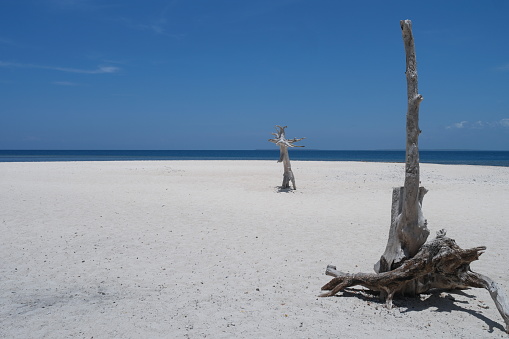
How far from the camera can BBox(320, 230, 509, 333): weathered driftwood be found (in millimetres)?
5332

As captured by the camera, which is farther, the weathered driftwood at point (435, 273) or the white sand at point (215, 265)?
the weathered driftwood at point (435, 273)

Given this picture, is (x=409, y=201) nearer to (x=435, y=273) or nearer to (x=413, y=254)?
(x=413, y=254)

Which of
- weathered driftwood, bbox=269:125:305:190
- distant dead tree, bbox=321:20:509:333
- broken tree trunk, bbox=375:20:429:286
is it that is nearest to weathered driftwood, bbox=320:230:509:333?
distant dead tree, bbox=321:20:509:333

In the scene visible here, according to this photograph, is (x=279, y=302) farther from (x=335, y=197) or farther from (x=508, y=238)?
(x=335, y=197)

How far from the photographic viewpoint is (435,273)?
5645 millimetres

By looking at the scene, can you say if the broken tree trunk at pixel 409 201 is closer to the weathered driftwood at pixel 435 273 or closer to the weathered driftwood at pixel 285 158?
the weathered driftwood at pixel 435 273

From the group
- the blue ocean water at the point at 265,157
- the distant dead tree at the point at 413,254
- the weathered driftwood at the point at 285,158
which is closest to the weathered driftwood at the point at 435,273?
the distant dead tree at the point at 413,254

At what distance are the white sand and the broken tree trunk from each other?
73cm

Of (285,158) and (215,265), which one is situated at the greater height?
(285,158)

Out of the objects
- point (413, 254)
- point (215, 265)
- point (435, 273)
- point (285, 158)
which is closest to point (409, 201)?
point (413, 254)

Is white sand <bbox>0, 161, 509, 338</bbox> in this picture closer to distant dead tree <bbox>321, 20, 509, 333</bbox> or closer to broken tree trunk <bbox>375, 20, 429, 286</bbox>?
distant dead tree <bbox>321, 20, 509, 333</bbox>

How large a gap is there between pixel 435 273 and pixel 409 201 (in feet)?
3.49

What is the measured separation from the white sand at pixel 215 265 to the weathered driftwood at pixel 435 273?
0.91 ft

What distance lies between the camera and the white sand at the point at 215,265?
5.02 meters
